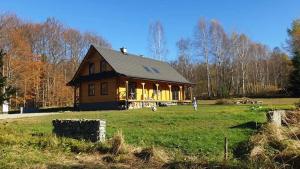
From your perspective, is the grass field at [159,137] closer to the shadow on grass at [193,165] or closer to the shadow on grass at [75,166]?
the shadow on grass at [75,166]

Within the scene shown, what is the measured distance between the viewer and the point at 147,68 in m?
39.1

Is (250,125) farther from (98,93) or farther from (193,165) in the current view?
(98,93)

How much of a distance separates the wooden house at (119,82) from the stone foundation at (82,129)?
18844 mm

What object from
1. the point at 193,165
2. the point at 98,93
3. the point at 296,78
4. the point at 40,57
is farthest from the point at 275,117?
the point at 40,57

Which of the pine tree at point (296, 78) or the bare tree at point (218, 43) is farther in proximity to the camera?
the bare tree at point (218, 43)

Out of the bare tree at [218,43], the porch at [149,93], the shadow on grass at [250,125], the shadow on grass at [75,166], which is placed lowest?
the shadow on grass at [75,166]

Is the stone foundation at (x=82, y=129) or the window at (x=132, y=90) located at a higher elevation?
the window at (x=132, y=90)

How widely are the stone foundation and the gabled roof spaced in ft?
63.4

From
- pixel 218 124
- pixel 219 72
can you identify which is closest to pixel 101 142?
pixel 218 124

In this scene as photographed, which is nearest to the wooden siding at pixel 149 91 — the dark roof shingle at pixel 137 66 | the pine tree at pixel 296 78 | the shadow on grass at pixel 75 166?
the dark roof shingle at pixel 137 66

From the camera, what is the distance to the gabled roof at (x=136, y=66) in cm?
3441

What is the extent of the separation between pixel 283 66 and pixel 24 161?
61.1 meters

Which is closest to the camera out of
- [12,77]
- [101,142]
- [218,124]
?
[101,142]

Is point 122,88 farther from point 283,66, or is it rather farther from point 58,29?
point 283,66
